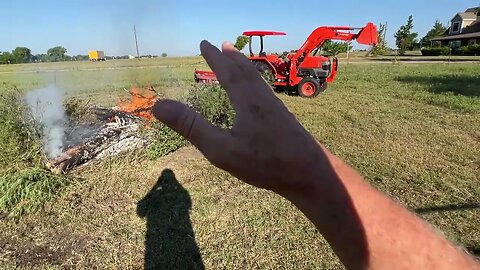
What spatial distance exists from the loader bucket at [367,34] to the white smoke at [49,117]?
8.64 meters

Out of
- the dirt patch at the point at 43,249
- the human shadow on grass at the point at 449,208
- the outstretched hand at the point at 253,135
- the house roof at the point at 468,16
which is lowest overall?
the human shadow on grass at the point at 449,208

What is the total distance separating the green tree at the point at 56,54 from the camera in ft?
26.9

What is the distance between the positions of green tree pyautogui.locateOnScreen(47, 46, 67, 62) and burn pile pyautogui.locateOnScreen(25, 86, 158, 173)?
7.27 ft

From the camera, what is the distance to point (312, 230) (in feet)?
11.6

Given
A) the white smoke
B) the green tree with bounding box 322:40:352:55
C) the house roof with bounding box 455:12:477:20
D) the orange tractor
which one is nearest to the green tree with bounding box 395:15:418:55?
the green tree with bounding box 322:40:352:55

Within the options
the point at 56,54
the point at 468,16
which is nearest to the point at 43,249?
the point at 56,54

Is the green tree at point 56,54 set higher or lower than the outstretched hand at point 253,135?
higher

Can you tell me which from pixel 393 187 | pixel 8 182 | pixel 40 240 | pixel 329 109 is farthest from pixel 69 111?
pixel 329 109

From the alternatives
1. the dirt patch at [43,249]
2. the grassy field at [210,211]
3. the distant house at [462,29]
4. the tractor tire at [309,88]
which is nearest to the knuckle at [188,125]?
the grassy field at [210,211]

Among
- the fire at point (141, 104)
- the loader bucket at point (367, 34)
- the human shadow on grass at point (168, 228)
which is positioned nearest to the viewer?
the human shadow on grass at point (168, 228)

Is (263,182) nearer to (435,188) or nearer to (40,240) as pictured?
(40,240)

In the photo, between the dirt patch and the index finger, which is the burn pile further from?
the index finger

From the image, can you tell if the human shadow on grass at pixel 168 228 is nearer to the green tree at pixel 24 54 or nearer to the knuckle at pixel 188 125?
the knuckle at pixel 188 125

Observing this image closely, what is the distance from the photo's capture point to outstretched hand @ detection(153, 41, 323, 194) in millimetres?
774
